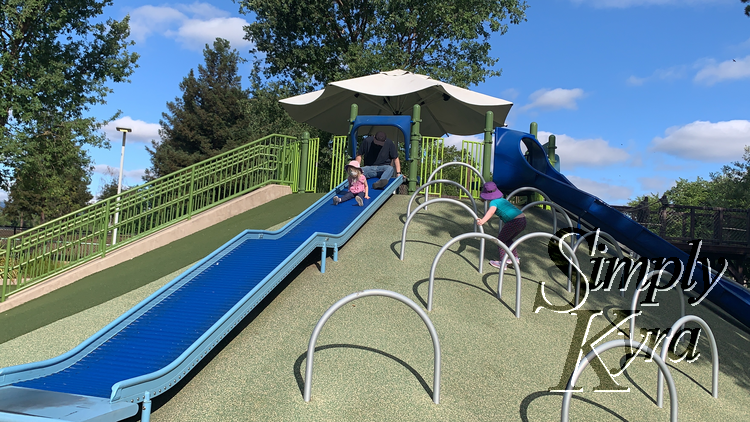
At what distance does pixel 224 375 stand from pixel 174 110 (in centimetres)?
4876

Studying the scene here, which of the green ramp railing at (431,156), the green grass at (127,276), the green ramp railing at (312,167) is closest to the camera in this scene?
the green grass at (127,276)

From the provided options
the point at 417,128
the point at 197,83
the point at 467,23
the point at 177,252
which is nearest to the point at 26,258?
the point at 177,252

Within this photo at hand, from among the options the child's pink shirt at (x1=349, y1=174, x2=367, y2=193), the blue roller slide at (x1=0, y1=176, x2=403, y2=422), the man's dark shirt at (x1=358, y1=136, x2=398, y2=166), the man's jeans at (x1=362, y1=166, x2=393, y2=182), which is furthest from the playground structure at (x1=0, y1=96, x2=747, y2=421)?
the man's dark shirt at (x1=358, y1=136, x2=398, y2=166)

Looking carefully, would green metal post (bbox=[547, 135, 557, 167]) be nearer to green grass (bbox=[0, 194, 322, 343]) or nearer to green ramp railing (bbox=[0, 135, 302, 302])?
green grass (bbox=[0, 194, 322, 343])

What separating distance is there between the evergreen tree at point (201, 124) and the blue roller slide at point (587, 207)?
3442 centimetres

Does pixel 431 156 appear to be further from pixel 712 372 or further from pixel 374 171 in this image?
pixel 712 372

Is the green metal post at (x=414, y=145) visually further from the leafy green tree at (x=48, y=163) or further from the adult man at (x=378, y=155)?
the leafy green tree at (x=48, y=163)

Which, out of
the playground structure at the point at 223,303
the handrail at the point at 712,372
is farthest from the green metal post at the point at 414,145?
the handrail at the point at 712,372

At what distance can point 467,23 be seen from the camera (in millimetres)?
22031

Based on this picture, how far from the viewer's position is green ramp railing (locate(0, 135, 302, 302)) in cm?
924

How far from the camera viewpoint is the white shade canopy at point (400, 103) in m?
11.7

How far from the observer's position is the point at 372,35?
23.2 metres

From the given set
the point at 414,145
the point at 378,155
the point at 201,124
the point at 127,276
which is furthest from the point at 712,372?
the point at 201,124

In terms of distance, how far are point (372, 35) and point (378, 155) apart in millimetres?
14206
